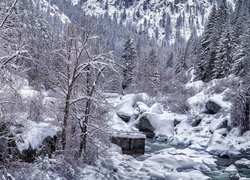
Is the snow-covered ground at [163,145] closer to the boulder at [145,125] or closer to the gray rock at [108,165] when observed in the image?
the gray rock at [108,165]

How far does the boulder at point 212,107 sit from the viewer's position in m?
38.4

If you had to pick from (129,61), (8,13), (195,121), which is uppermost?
(129,61)

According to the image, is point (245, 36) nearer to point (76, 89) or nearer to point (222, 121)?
point (222, 121)

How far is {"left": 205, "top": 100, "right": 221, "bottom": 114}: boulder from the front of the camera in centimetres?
3844

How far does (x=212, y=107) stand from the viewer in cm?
3919

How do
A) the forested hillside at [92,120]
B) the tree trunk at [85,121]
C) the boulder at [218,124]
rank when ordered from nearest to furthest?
the forested hillside at [92,120], the tree trunk at [85,121], the boulder at [218,124]

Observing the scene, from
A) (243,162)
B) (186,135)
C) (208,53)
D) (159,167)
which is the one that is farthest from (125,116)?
(208,53)

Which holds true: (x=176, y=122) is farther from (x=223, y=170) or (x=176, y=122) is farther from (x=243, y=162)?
(x=223, y=170)

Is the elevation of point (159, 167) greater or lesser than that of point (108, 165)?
lesser

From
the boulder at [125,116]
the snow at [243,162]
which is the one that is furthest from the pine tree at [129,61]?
the snow at [243,162]

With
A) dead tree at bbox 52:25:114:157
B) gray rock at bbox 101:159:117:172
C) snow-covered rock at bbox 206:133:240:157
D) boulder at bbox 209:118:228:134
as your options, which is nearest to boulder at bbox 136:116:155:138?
boulder at bbox 209:118:228:134

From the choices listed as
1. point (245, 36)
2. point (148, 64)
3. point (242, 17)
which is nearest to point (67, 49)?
point (245, 36)

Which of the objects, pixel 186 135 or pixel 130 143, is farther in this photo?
pixel 186 135

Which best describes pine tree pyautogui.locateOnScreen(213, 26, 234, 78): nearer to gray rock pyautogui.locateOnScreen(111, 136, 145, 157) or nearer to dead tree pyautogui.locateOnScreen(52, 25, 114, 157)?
gray rock pyautogui.locateOnScreen(111, 136, 145, 157)
